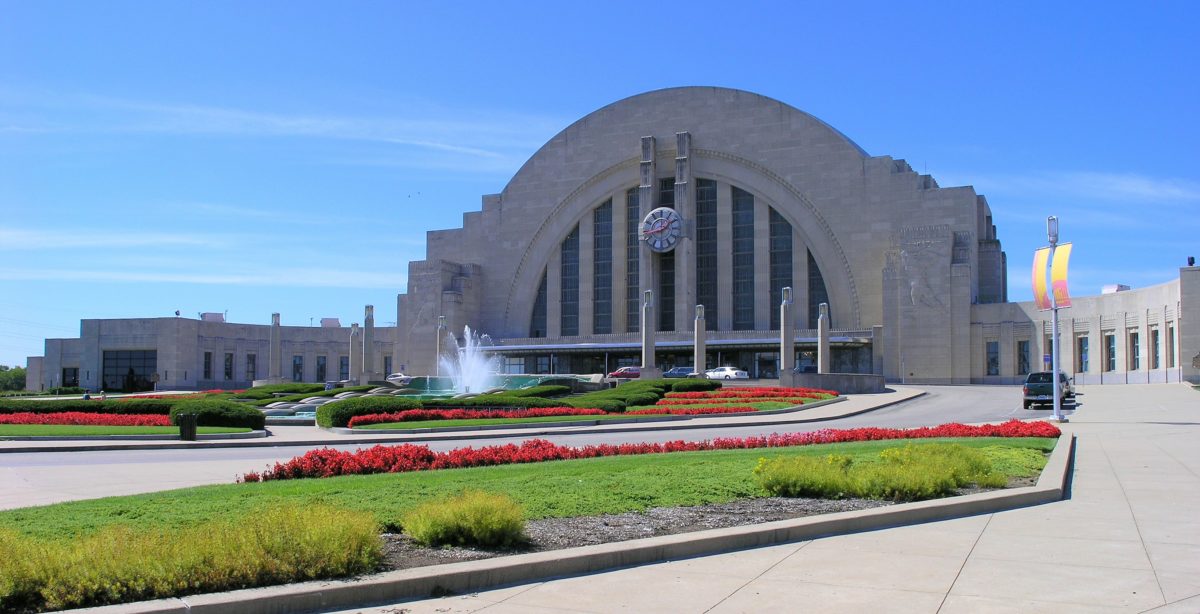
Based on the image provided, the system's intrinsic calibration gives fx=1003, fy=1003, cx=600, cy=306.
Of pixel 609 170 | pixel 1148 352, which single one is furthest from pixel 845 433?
pixel 609 170

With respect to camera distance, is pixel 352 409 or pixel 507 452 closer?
pixel 507 452

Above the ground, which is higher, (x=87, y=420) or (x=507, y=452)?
(x=507, y=452)

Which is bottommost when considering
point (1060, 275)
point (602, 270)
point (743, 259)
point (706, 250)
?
point (1060, 275)

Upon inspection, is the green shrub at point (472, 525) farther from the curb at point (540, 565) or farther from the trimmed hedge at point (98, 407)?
the trimmed hedge at point (98, 407)

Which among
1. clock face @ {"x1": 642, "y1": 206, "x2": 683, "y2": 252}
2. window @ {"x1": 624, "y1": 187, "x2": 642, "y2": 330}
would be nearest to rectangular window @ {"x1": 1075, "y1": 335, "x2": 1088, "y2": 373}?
clock face @ {"x1": 642, "y1": 206, "x2": 683, "y2": 252}

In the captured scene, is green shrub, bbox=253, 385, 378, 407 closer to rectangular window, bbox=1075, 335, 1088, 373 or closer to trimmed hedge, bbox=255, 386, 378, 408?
trimmed hedge, bbox=255, 386, 378, 408

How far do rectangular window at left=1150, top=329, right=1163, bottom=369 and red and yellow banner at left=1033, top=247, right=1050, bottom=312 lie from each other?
3166cm

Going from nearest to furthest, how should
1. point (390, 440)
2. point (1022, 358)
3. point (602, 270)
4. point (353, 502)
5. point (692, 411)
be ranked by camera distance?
point (353, 502) → point (390, 440) → point (692, 411) → point (1022, 358) → point (602, 270)

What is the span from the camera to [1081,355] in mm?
61500

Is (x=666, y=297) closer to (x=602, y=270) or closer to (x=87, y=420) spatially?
(x=602, y=270)

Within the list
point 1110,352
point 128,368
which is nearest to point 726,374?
point 1110,352

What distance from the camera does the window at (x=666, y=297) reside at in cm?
7706

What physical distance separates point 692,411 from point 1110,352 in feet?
121

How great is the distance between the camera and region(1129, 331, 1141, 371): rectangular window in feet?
190
